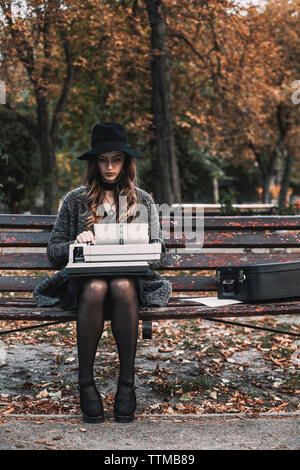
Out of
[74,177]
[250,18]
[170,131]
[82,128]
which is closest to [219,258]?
[170,131]

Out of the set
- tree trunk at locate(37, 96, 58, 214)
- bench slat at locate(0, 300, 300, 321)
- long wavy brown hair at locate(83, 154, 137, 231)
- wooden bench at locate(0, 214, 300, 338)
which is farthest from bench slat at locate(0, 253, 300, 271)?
tree trunk at locate(37, 96, 58, 214)

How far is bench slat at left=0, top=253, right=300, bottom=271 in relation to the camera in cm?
431

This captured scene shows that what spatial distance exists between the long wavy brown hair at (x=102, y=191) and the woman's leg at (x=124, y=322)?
66 cm

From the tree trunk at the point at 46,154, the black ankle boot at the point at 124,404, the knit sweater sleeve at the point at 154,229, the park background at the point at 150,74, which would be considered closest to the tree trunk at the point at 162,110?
the park background at the point at 150,74

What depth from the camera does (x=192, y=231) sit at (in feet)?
14.9

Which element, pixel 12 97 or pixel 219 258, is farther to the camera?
pixel 12 97

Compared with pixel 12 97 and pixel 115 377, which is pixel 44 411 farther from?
pixel 12 97

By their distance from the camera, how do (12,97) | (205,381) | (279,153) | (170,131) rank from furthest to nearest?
1. (279,153)
2. (12,97)
3. (170,131)
4. (205,381)

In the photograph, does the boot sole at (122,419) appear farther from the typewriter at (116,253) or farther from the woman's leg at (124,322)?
the typewriter at (116,253)

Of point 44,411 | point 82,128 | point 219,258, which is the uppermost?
point 82,128

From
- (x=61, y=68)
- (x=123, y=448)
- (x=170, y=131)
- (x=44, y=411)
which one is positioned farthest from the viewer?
(x=61, y=68)

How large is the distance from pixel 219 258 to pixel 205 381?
91cm

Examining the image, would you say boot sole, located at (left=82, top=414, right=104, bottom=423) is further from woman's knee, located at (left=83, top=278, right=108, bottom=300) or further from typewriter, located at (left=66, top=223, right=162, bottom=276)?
typewriter, located at (left=66, top=223, right=162, bottom=276)

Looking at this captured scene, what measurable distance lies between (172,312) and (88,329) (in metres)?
0.51
